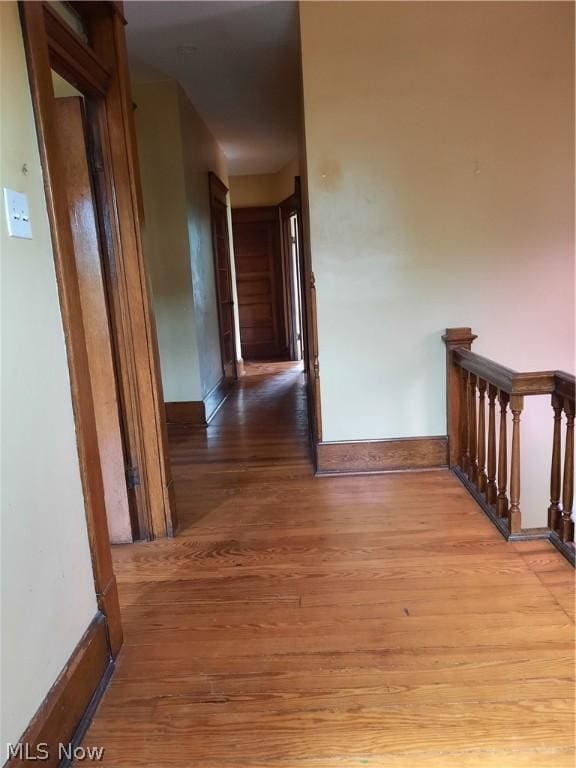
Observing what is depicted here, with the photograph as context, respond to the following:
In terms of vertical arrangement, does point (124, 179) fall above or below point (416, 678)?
above

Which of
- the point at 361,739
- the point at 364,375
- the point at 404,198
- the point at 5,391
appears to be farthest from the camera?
the point at 364,375

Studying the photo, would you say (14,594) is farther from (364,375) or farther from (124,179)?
(364,375)

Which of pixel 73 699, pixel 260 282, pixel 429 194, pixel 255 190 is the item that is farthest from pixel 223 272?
pixel 73 699

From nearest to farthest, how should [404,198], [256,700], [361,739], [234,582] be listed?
[361,739] → [256,700] → [234,582] → [404,198]

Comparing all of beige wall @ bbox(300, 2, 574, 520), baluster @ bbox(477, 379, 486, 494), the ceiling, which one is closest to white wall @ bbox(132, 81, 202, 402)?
the ceiling

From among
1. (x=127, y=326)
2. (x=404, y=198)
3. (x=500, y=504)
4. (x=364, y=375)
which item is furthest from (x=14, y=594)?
(x=404, y=198)

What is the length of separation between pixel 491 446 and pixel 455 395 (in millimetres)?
580

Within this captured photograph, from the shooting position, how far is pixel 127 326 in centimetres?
239

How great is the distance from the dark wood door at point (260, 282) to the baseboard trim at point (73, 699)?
673cm

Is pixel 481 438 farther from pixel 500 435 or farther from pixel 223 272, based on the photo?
pixel 223 272

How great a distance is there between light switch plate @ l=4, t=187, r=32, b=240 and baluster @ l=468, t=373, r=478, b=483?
86.2 inches

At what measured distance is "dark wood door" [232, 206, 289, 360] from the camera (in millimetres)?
7988

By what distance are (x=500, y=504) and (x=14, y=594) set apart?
6.54 feet

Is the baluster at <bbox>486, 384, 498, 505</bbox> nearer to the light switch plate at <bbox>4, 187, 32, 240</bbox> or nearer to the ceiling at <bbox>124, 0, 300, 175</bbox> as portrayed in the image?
the light switch plate at <bbox>4, 187, 32, 240</bbox>
